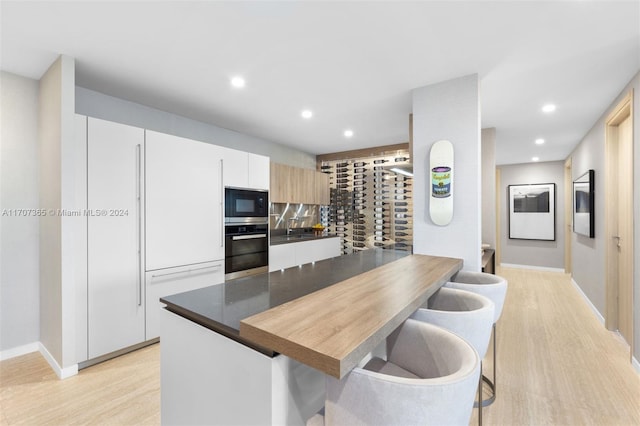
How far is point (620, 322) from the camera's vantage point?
9.96 feet

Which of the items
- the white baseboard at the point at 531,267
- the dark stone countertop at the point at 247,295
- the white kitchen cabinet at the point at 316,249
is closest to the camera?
the dark stone countertop at the point at 247,295

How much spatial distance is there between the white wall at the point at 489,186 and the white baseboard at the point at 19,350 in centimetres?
500

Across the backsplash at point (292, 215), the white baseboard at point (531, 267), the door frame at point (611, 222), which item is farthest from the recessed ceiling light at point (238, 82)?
the white baseboard at point (531, 267)

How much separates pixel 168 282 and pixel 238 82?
2.03 meters

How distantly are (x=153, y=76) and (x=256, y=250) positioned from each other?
7.06ft

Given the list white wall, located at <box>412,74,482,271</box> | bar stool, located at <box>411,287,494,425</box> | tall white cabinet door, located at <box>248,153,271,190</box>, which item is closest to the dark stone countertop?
bar stool, located at <box>411,287,494,425</box>

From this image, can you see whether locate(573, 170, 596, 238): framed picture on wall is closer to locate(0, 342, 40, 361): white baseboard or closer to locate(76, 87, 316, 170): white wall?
locate(76, 87, 316, 170): white wall

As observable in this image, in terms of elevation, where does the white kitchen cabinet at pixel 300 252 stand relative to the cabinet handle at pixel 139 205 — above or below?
below

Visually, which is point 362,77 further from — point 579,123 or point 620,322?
point 620,322

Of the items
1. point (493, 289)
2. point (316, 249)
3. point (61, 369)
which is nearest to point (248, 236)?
point (316, 249)

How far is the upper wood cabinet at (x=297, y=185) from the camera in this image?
4.58m

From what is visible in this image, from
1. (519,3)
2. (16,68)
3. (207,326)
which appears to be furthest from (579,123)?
(16,68)

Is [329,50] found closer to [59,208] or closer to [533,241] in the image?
[59,208]

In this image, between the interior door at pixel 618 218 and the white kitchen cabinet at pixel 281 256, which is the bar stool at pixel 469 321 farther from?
the white kitchen cabinet at pixel 281 256
